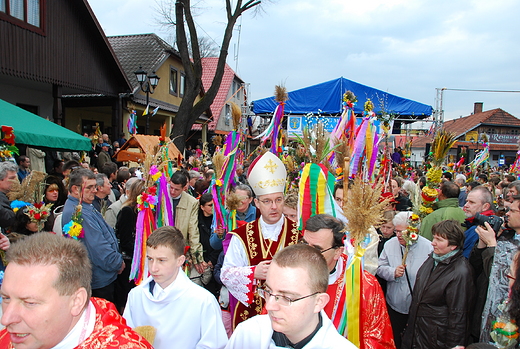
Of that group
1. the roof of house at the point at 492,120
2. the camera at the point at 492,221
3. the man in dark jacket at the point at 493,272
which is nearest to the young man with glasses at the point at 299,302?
the man in dark jacket at the point at 493,272

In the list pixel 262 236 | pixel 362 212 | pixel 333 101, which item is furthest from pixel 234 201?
pixel 333 101

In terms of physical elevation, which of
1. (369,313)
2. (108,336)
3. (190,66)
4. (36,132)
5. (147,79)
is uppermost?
(190,66)

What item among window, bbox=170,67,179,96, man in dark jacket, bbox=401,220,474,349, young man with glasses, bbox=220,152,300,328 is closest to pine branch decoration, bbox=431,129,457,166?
man in dark jacket, bbox=401,220,474,349

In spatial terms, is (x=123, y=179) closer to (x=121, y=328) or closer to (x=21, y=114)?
(x=21, y=114)

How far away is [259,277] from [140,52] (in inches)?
792

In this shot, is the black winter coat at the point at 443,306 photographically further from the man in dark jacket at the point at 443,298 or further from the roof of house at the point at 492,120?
the roof of house at the point at 492,120

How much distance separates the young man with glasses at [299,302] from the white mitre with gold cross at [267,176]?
167cm

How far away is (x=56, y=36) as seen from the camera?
39.7ft

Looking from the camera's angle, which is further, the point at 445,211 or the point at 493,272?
the point at 445,211

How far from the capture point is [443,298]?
3.25 metres

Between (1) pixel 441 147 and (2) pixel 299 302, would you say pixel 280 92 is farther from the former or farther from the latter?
(2) pixel 299 302

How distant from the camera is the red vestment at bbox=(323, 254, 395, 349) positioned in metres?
2.31

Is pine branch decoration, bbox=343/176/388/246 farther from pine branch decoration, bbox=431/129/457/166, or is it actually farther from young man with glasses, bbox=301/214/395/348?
pine branch decoration, bbox=431/129/457/166

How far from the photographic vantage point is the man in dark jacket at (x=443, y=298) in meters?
3.17
